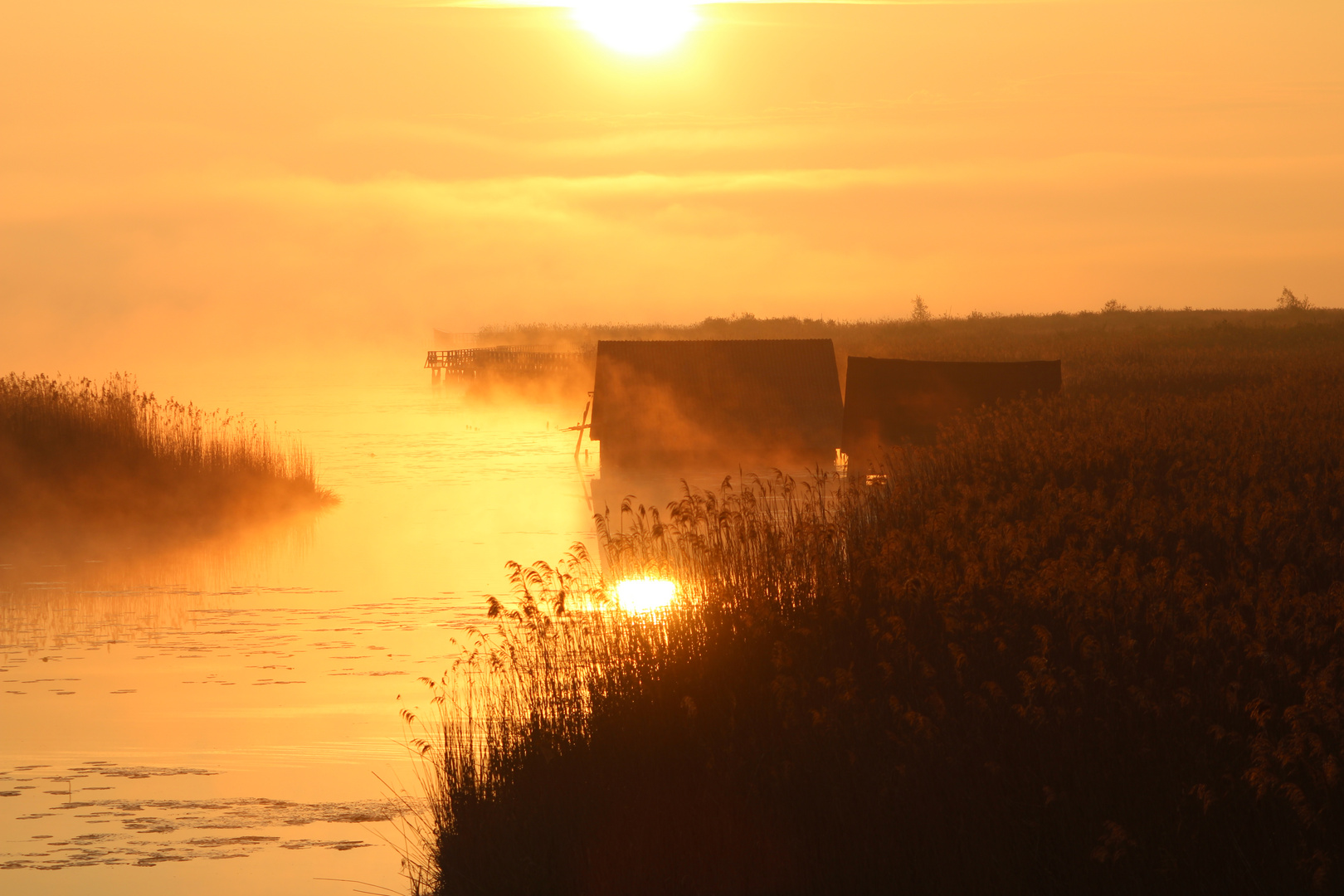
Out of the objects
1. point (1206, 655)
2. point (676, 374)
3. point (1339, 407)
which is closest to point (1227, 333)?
point (676, 374)

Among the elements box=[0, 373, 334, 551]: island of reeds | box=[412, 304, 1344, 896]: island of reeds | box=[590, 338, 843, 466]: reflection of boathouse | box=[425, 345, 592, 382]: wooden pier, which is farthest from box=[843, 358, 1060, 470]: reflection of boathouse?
box=[425, 345, 592, 382]: wooden pier

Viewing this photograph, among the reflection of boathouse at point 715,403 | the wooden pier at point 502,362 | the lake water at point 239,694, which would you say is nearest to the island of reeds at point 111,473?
the lake water at point 239,694

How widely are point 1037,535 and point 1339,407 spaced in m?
16.3

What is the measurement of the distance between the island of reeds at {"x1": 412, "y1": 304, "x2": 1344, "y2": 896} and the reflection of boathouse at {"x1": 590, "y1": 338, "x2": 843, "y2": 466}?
26011 millimetres

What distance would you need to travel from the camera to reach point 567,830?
8180mm

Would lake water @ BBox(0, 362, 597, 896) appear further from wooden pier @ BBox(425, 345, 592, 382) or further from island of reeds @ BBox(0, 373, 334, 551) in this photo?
wooden pier @ BBox(425, 345, 592, 382)

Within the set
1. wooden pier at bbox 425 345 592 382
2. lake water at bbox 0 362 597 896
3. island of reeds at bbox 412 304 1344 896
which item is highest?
wooden pier at bbox 425 345 592 382

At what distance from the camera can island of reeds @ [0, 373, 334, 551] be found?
1007 inches

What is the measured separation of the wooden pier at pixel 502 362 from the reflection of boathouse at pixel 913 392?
53.0m

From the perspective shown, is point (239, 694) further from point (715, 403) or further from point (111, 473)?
point (715, 403)

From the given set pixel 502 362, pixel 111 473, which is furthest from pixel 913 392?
pixel 502 362

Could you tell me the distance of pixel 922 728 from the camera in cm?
810

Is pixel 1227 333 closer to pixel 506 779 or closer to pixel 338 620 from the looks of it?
pixel 338 620

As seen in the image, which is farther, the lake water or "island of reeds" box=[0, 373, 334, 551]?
"island of reeds" box=[0, 373, 334, 551]
